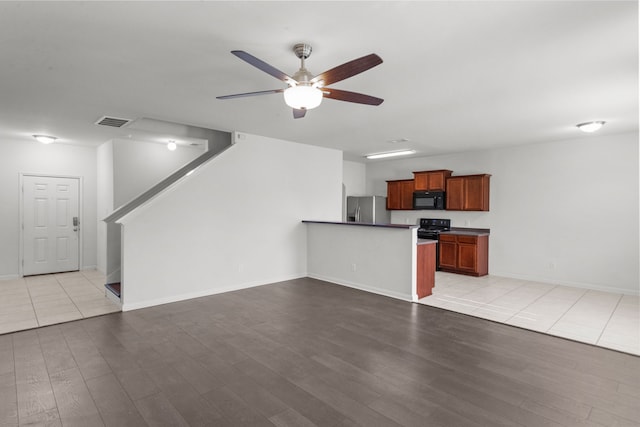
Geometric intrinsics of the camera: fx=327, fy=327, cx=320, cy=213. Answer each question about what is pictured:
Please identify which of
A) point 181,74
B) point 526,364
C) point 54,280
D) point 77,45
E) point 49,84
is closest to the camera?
point 77,45

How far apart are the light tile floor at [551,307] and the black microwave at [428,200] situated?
6.21ft

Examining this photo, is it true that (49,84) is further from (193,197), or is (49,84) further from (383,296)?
(383,296)

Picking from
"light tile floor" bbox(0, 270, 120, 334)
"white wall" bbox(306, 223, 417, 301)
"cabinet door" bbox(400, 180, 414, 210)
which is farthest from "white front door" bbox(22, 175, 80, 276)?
"cabinet door" bbox(400, 180, 414, 210)

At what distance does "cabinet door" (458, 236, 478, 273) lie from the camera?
656cm

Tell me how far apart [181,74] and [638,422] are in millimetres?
4428

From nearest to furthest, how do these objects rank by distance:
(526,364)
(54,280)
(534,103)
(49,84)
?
(526,364) → (49,84) → (534,103) → (54,280)

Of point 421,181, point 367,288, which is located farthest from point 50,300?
point 421,181

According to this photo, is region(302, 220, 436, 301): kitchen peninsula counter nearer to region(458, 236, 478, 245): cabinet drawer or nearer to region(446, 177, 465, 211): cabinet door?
region(458, 236, 478, 245): cabinet drawer

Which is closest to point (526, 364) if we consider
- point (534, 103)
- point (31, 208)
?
point (534, 103)

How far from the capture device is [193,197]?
504cm

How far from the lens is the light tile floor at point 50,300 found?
4012 millimetres

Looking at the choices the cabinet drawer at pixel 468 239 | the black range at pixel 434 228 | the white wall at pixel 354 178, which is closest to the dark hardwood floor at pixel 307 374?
the cabinet drawer at pixel 468 239

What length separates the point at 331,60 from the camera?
278 centimetres

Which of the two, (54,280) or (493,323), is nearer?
(493,323)
